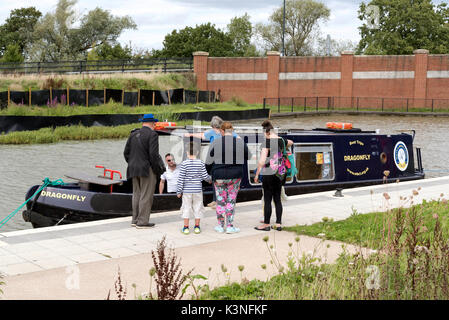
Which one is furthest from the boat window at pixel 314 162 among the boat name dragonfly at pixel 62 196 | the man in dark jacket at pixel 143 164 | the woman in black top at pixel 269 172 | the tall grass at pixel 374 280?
the tall grass at pixel 374 280

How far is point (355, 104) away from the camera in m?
50.7

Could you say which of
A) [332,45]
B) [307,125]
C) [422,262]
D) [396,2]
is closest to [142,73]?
[307,125]

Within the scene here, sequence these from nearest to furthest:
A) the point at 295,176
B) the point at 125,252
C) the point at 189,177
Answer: the point at 125,252, the point at 189,177, the point at 295,176

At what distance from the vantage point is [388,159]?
49.4 feet

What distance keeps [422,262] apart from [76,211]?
692 centimetres

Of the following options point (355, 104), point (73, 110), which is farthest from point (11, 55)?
point (355, 104)

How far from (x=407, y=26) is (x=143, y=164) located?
57.7 meters

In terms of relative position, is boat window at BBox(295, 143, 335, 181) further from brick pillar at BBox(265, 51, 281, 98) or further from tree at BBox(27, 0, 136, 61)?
tree at BBox(27, 0, 136, 61)

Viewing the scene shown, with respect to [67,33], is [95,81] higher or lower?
lower

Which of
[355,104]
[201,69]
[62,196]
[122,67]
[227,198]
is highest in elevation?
[201,69]

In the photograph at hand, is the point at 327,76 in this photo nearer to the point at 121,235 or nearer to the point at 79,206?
the point at 79,206

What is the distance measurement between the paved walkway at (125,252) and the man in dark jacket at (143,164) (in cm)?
33

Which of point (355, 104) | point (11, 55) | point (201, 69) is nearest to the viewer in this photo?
point (355, 104)
